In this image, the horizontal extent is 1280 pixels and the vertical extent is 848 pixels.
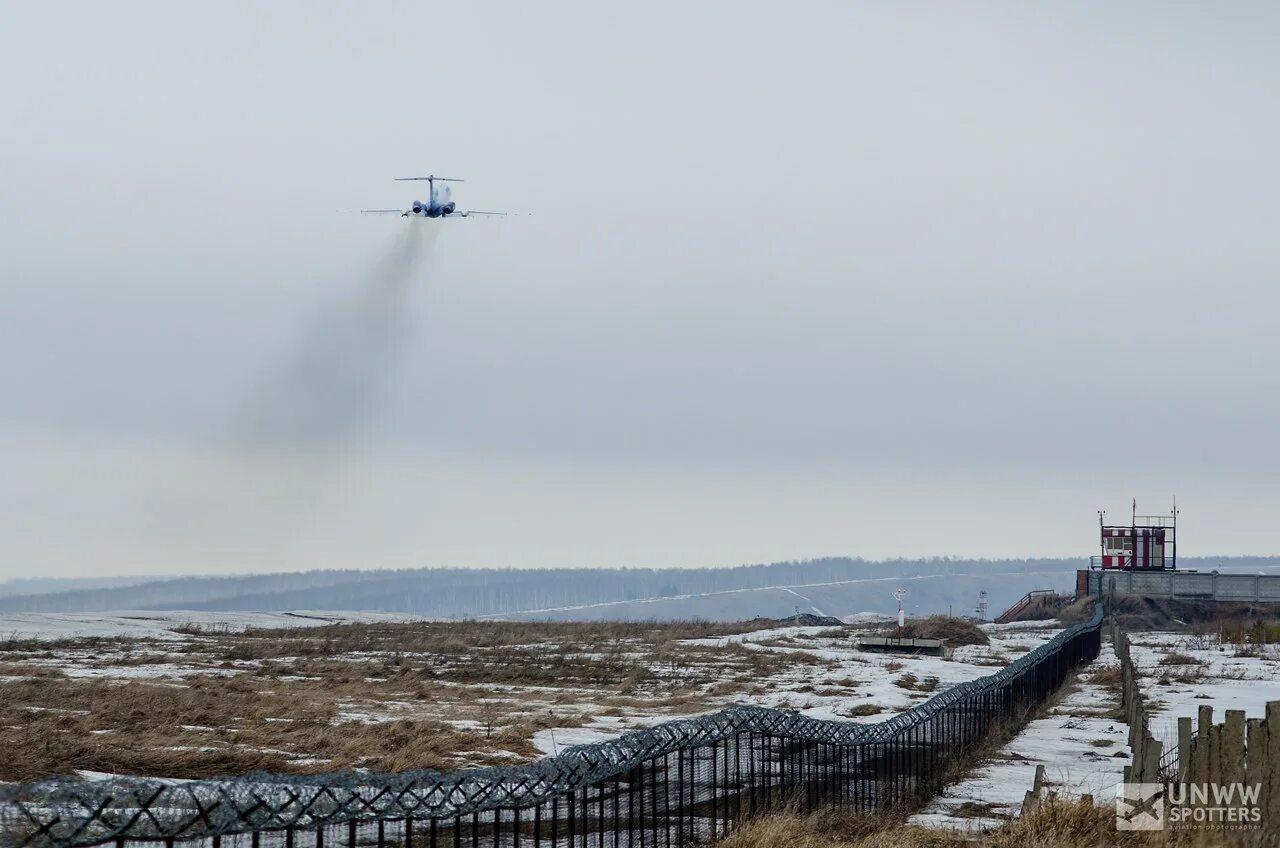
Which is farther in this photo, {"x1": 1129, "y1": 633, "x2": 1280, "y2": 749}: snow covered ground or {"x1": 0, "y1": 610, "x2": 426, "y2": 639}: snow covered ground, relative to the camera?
{"x1": 0, "y1": 610, "x2": 426, "y2": 639}: snow covered ground

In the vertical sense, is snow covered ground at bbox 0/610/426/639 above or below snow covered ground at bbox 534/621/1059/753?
below

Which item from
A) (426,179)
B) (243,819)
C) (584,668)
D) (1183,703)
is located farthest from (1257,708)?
(426,179)

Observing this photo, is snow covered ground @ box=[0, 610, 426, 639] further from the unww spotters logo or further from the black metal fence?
the unww spotters logo

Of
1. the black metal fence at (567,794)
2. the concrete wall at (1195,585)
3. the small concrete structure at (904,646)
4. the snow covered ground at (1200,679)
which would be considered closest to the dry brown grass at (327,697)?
the black metal fence at (567,794)

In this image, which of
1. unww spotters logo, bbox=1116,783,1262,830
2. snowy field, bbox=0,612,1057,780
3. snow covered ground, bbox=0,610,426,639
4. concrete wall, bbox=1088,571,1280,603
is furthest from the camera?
concrete wall, bbox=1088,571,1280,603

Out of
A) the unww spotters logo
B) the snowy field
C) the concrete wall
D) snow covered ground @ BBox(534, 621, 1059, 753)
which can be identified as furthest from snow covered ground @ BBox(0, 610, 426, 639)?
the concrete wall

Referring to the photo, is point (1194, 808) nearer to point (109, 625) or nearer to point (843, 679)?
point (843, 679)

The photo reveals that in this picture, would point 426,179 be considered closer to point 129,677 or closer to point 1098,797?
point 129,677
